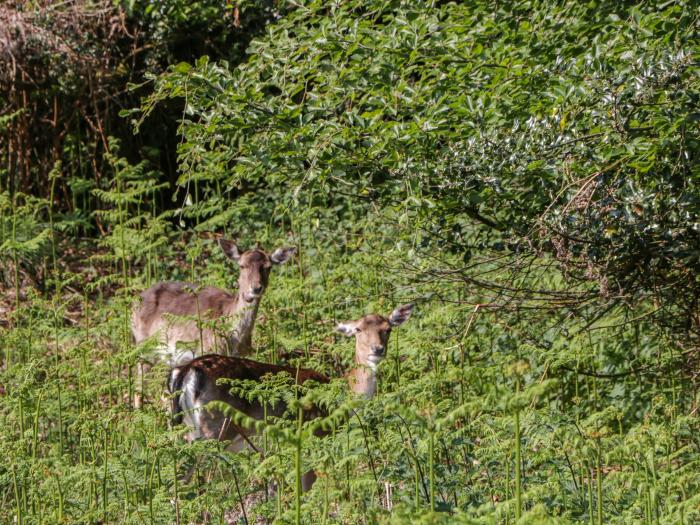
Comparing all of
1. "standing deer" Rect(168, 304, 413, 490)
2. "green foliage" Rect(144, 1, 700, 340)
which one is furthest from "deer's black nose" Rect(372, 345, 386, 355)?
"green foliage" Rect(144, 1, 700, 340)

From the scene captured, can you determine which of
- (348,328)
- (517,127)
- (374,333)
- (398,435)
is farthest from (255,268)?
(398,435)

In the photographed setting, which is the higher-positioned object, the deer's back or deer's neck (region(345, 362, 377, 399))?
the deer's back

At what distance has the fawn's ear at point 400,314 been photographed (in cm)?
805

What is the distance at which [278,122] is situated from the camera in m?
6.41

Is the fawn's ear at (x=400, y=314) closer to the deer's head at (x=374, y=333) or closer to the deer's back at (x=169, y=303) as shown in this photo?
the deer's head at (x=374, y=333)

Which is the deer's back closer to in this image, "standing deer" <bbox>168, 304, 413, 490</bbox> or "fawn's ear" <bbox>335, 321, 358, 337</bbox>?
"fawn's ear" <bbox>335, 321, 358, 337</bbox>

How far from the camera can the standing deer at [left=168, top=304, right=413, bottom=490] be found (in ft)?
23.5

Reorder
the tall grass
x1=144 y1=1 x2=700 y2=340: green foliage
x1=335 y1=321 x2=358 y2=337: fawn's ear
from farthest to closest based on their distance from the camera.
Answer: x1=335 y1=321 x2=358 y2=337: fawn's ear < x1=144 y1=1 x2=700 y2=340: green foliage < the tall grass

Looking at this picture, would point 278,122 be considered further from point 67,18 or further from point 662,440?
point 67,18

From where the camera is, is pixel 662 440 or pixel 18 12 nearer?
pixel 662 440

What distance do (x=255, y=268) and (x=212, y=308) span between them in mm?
529

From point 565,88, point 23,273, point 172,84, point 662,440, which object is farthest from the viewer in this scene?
point 23,273

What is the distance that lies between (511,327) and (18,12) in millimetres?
8500

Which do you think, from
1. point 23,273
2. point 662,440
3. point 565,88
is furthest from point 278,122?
point 23,273
